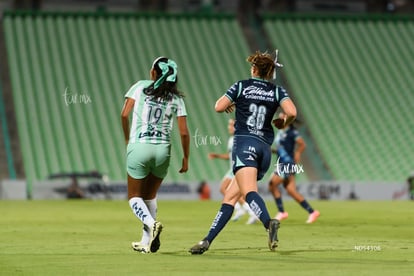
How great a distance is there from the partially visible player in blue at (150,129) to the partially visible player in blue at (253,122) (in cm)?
67

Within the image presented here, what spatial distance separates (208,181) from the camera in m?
36.3

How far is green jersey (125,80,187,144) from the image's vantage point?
12875 mm

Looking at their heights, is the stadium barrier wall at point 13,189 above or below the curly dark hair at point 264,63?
above

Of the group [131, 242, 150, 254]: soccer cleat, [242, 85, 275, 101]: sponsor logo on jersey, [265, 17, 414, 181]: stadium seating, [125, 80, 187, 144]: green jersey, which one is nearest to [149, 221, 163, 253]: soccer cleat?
[131, 242, 150, 254]: soccer cleat

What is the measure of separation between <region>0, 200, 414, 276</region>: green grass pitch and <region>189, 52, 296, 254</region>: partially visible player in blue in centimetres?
76

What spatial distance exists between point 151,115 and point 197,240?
→ 11.1 feet

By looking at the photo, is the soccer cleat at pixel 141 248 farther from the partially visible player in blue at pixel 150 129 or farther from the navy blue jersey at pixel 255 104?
the navy blue jersey at pixel 255 104

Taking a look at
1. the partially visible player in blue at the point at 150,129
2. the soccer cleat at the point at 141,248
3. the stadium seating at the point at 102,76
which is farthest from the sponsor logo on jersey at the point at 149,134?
the stadium seating at the point at 102,76

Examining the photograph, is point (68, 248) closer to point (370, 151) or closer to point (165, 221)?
point (165, 221)

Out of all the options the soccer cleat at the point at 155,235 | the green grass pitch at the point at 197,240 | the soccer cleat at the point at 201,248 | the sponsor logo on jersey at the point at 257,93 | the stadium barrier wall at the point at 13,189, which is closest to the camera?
the green grass pitch at the point at 197,240

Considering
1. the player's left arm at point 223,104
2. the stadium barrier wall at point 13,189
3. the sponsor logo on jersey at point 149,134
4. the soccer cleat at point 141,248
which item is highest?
the stadium barrier wall at point 13,189

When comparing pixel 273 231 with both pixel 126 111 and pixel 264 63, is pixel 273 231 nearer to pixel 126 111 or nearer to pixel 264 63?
pixel 264 63

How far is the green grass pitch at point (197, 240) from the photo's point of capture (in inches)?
423
